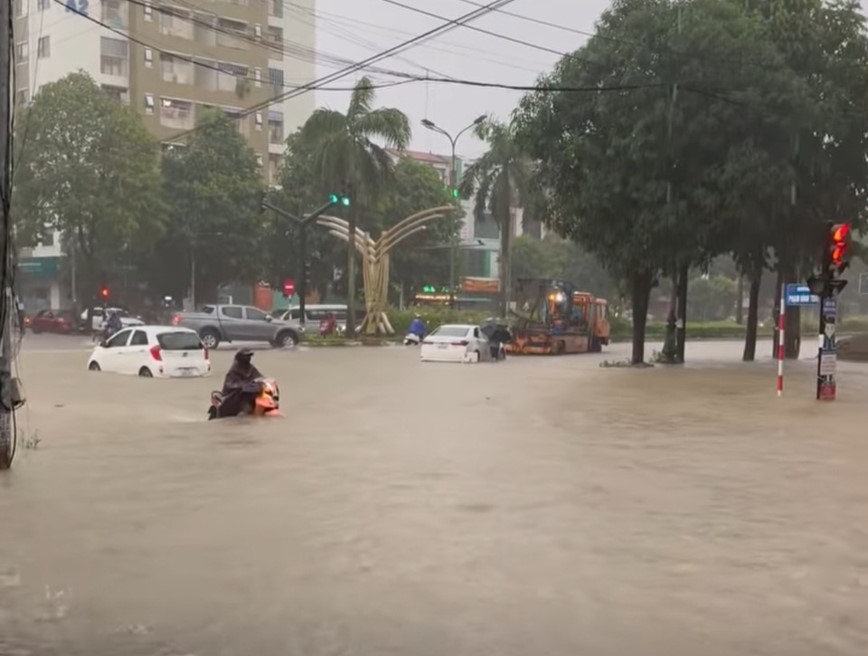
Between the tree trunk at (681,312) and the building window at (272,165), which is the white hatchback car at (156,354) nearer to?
the tree trunk at (681,312)

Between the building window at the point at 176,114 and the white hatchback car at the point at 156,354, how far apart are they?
1545 inches

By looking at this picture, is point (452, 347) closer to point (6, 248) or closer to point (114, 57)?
point (6, 248)

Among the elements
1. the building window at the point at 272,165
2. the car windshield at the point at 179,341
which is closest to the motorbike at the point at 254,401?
the car windshield at the point at 179,341

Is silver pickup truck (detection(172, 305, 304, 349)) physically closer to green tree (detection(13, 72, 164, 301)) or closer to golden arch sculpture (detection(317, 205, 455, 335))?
golden arch sculpture (detection(317, 205, 455, 335))

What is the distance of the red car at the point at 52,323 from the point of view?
47844mm

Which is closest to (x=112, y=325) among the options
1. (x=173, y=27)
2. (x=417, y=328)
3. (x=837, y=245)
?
(x=417, y=328)

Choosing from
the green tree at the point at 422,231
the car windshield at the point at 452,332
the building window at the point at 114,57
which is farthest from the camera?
the green tree at the point at 422,231

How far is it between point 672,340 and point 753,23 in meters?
9.87

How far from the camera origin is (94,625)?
6191mm

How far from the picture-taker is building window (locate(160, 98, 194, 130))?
61.5m

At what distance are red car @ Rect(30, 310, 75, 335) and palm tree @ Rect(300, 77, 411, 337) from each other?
14.3m

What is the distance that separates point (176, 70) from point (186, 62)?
5.63 ft

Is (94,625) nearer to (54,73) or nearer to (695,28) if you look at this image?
(695,28)

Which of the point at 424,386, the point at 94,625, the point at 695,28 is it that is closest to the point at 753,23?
the point at 695,28
